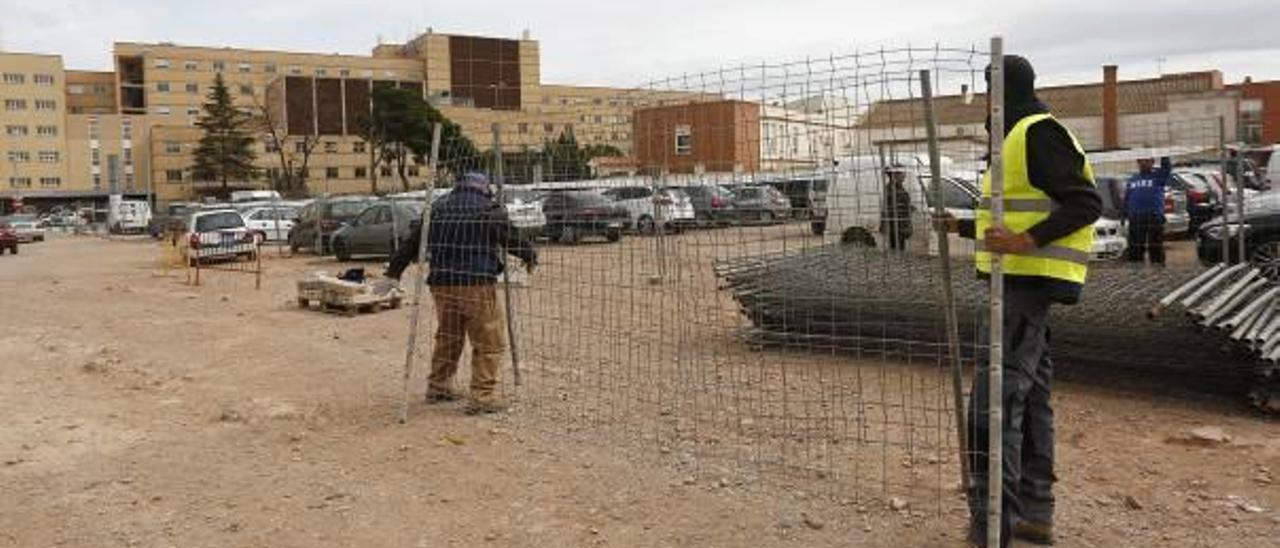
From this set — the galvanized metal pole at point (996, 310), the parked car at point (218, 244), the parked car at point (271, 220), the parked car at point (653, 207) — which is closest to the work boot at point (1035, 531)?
the galvanized metal pole at point (996, 310)

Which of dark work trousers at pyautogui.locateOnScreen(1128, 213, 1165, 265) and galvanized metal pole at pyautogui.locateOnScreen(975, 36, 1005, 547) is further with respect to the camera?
dark work trousers at pyautogui.locateOnScreen(1128, 213, 1165, 265)

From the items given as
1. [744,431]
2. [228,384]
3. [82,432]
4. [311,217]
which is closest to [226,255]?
[311,217]

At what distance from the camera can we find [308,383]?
9023mm

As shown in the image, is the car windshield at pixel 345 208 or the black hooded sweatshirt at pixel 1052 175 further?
the car windshield at pixel 345 208

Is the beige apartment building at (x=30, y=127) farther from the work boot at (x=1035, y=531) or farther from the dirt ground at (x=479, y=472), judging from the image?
the work boot at (x=1035, y=531)

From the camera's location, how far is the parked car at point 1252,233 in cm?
1368

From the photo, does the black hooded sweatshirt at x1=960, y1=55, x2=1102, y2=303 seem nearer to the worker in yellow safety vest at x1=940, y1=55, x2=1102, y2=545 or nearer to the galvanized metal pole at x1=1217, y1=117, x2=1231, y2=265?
the worker in yellow safety vest at x1=940, y1=55, x2=1102, y2=545

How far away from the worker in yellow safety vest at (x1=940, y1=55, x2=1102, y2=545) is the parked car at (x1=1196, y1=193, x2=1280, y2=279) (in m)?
9.94

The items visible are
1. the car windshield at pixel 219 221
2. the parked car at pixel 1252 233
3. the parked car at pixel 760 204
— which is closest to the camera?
the parked car at pixel 760 204

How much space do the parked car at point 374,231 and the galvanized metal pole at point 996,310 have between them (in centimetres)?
2147

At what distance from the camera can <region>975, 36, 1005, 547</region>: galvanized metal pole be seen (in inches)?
157

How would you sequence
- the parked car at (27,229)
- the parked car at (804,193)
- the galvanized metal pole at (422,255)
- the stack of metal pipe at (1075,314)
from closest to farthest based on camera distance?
the parked car at (804,193)
the stack of metal pipe at (1075,314)
the galvanized metal pole at (422,255)
the parked car at (27,229)

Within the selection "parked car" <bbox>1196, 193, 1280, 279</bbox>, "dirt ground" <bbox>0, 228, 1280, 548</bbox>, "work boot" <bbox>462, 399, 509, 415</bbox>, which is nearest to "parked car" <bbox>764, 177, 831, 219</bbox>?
"dirt ground" <bbox>0, 228, 1280, 548</bbox>

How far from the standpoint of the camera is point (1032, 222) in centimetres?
434
